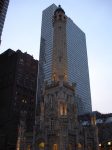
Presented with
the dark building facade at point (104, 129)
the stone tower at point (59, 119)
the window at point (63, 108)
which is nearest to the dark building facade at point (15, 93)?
the stone tower at point (59, 119)

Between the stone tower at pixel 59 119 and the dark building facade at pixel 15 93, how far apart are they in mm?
26204

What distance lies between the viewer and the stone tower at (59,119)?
68719 mm

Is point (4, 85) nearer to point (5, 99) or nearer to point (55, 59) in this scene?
point (5, 99)

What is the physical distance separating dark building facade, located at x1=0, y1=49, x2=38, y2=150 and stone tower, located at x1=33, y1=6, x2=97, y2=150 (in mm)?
26204

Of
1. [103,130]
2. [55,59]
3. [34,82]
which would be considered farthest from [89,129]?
[34,82]

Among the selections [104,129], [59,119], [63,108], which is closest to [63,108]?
[63,108]

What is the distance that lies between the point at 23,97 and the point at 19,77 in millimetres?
11744

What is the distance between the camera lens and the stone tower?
225 ft

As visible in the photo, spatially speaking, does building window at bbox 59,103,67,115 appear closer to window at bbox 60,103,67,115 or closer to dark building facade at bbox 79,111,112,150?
window at bbox 60,103,67,115

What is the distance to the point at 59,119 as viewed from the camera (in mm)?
70500

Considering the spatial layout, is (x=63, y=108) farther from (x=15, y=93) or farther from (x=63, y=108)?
(x=15, y=93)

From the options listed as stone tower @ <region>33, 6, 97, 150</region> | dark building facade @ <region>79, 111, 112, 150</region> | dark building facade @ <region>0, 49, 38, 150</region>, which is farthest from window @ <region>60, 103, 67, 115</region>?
dark building facade @ <region>79, 111, 112, 150</region>

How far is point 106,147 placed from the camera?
108500 mm

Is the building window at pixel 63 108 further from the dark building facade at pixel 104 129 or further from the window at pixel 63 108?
the dark building facade at pixel 104 129
